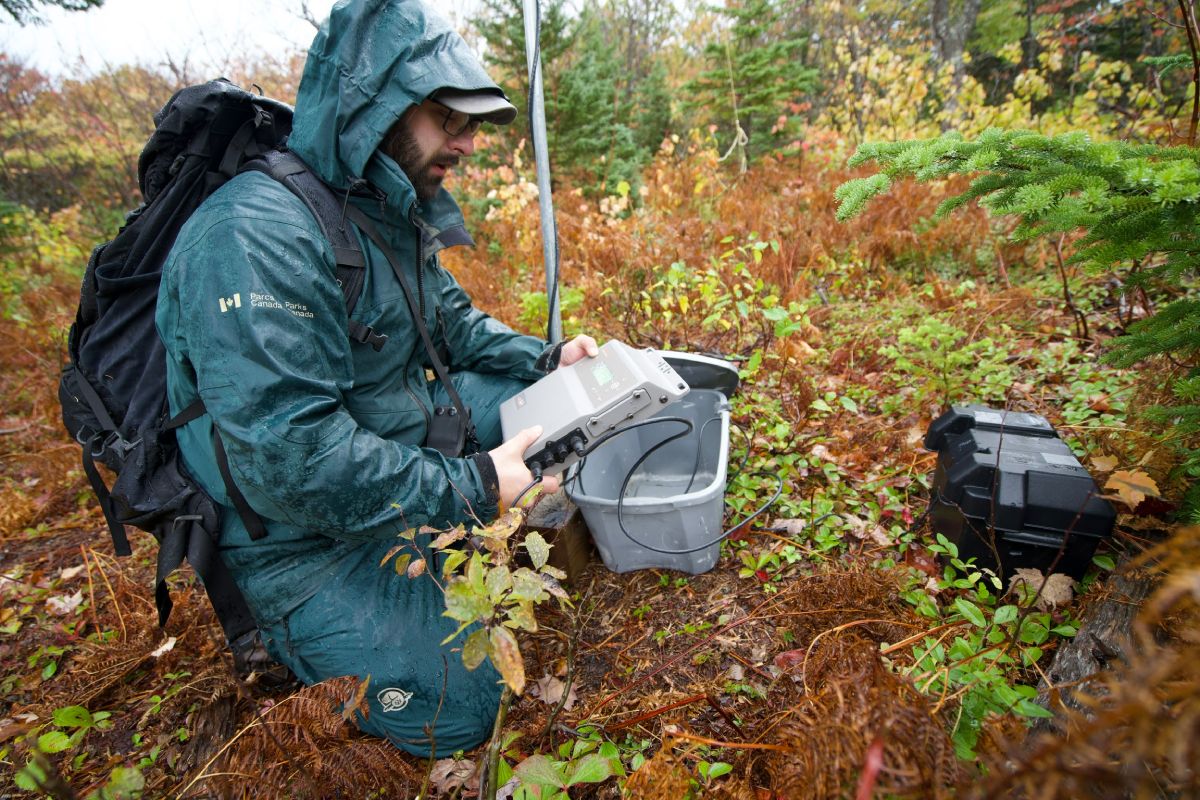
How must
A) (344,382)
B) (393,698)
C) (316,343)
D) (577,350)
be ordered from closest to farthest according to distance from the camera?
1. (316,343)
2. (344,382)
3. (393,698)
4. (577,350)

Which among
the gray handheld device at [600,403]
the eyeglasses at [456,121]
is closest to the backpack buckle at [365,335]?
the gray handheld device at [600,403]

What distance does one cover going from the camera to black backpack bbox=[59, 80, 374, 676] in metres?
1.78

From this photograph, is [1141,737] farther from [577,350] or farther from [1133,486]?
[577,350]

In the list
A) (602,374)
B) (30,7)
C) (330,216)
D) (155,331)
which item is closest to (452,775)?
(602,374)

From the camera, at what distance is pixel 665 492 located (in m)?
2.94

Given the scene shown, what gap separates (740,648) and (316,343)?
177 centimetres

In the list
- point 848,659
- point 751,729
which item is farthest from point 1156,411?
point 751,729

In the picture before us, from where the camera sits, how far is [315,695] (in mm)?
1461

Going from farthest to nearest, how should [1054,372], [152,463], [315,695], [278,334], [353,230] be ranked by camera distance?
[1054,372]
[353,230]
[152,463]
[278,334]
[315,695]

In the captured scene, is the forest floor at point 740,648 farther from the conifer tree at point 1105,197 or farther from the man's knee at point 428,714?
the conifer tree at point 1105,197

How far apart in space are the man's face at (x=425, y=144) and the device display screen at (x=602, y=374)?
2.99 feet

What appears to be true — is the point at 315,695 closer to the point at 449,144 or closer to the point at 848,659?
the point at 848,659

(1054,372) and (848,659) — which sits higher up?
(848,659)

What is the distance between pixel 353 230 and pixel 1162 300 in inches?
177
